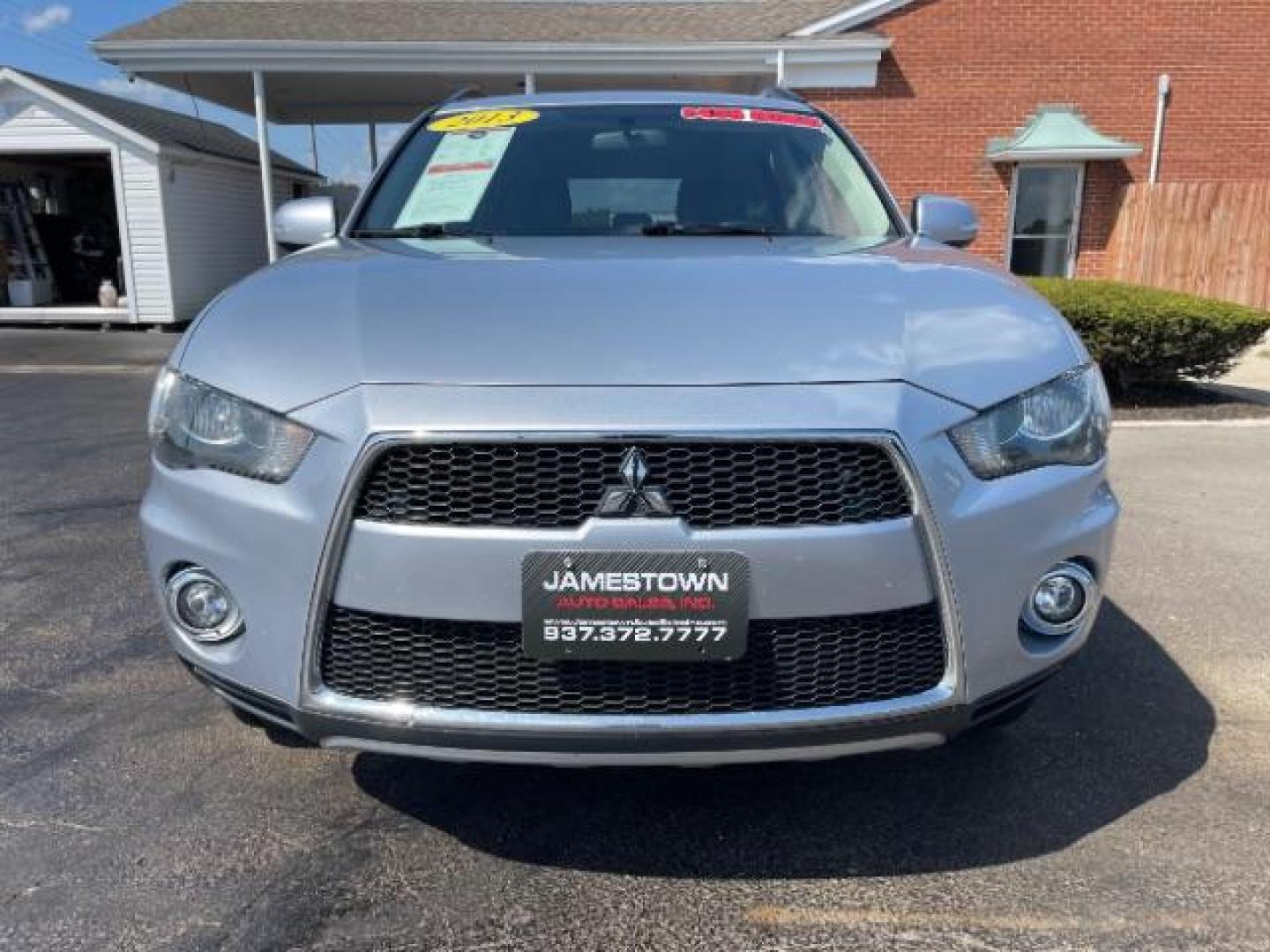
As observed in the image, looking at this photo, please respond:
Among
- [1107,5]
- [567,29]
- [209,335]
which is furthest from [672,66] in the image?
[209,335]

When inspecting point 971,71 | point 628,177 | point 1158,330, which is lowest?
point 1158,330

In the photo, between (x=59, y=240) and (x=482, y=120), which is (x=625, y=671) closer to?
(x=482, y=120)

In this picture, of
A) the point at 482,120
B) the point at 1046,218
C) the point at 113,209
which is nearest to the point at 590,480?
the point at 482,120

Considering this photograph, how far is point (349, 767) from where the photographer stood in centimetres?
270

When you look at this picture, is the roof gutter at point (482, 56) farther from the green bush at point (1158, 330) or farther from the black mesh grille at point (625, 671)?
the black mesh grille at point (625, 671)

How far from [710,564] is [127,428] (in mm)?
6819

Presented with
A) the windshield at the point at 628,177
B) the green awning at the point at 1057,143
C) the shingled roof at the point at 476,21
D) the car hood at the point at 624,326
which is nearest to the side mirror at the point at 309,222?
the windshield at the point at 628,177

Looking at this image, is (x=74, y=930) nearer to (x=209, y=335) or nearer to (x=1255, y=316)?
(x=209, y=335)

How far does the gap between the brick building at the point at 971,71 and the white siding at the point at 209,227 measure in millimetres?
2718

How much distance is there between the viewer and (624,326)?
204 centimetres

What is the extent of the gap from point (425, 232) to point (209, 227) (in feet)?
49.6

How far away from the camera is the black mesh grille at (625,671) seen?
194 centimetres

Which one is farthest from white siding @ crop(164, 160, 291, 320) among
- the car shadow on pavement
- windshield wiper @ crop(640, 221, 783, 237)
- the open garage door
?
the car shadow on pavement

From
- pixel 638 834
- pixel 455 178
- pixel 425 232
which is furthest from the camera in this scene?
pixel 455 178
